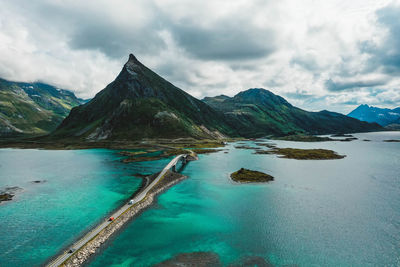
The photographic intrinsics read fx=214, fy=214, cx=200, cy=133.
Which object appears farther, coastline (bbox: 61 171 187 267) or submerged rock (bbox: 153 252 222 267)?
submerged rock (bbox: 153 252 222 267)

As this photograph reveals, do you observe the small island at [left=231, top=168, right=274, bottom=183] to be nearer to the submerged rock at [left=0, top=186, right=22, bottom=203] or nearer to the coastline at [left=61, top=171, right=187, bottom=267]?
the coastline at [left=61, top=171, right=187, bottom=267]

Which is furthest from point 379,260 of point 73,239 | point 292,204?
point 73,239

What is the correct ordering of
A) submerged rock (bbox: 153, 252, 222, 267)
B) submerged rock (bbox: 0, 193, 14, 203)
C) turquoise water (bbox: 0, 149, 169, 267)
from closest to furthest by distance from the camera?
submerged rock (bbox: 153, 252, 222, 267) < turquoise water (bbox: 0, 149, 169, 267) < submerged rock (bbox: 0, 193, 14, 203)

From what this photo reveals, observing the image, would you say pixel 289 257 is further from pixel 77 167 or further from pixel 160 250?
pixel 77 167

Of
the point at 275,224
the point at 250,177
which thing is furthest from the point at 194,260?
the point at 250,177

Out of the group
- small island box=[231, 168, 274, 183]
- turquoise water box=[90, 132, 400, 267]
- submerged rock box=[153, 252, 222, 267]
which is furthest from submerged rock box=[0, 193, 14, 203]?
small island box=[231, 168, 274, 183]

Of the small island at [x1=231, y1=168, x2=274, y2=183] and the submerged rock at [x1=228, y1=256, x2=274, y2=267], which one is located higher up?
the small island at [x1=231, y1=168, x2=274, y2=183]

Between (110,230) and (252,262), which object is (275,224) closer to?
(252,262)
